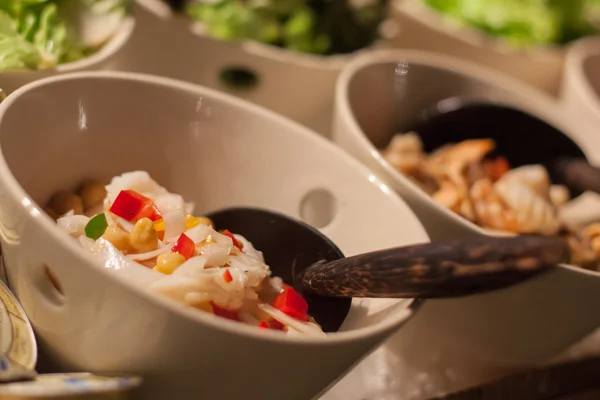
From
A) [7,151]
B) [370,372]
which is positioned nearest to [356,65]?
[370,372]

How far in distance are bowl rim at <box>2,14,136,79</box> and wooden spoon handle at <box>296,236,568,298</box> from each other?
446 mm

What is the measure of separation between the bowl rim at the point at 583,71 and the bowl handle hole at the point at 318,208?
65 cm

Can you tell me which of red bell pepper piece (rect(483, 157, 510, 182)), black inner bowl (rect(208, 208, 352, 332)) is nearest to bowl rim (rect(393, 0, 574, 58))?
red bell pepper piece (rect(483, 157, 510, 182))

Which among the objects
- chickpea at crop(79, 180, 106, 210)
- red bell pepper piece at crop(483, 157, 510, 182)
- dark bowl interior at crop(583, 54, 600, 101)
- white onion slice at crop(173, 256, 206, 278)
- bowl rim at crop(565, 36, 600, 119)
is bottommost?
red bell pepper piece at crop(483, 157, 510, 182)

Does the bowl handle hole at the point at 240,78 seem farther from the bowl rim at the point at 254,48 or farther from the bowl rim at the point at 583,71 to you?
the bowl rim at the point at 583,71

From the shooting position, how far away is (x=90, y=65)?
0.86m

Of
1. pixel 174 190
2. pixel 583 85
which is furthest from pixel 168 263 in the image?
pixel 583 85

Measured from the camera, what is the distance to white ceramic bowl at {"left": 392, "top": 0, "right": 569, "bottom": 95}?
1.53m

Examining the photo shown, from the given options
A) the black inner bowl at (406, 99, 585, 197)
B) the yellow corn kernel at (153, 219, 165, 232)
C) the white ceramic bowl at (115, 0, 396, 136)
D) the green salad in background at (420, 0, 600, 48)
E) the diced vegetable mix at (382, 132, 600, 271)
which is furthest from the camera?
the green salad in background at (420, 0, 600, 48)

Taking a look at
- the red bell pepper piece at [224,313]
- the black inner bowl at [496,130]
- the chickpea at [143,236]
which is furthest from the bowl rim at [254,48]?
the red bell pepper piece at [224,313]

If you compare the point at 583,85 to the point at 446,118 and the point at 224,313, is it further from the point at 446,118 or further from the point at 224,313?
the point at 224,313

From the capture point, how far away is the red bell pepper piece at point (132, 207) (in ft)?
2.34

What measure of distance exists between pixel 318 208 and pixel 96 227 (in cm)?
33

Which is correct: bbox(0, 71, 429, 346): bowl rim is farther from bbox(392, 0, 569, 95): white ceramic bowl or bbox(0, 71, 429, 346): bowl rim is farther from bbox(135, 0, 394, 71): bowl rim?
bbox(392, 0, 569, 95): white ceramic bowl
